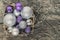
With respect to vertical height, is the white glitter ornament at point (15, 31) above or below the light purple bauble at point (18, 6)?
below

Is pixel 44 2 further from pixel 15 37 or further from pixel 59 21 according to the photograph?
pixel 15 37

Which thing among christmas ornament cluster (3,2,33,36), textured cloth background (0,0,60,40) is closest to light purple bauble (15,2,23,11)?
christmas ornament cluster (3,2,33,36)

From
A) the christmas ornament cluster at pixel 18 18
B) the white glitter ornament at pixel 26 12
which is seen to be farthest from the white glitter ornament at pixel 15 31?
the white glitter ornament at pixel 26 12

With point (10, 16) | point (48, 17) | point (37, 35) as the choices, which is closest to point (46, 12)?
point (48, 17)

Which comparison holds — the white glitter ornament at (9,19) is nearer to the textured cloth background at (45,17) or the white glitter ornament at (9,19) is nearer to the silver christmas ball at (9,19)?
the silver christmas ball at (9,19)

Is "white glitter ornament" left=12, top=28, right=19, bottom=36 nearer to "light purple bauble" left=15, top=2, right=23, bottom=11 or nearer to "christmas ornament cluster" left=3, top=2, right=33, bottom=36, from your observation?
"christmas ornament cluster" left=3, top=2, right=33, bottom=36

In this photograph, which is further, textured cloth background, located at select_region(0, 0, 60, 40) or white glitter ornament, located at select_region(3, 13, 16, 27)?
textured cloth background, located at select_region(0, 0, 60, 40)

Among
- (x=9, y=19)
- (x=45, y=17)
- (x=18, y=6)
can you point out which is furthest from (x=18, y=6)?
(x=45, y=17)
